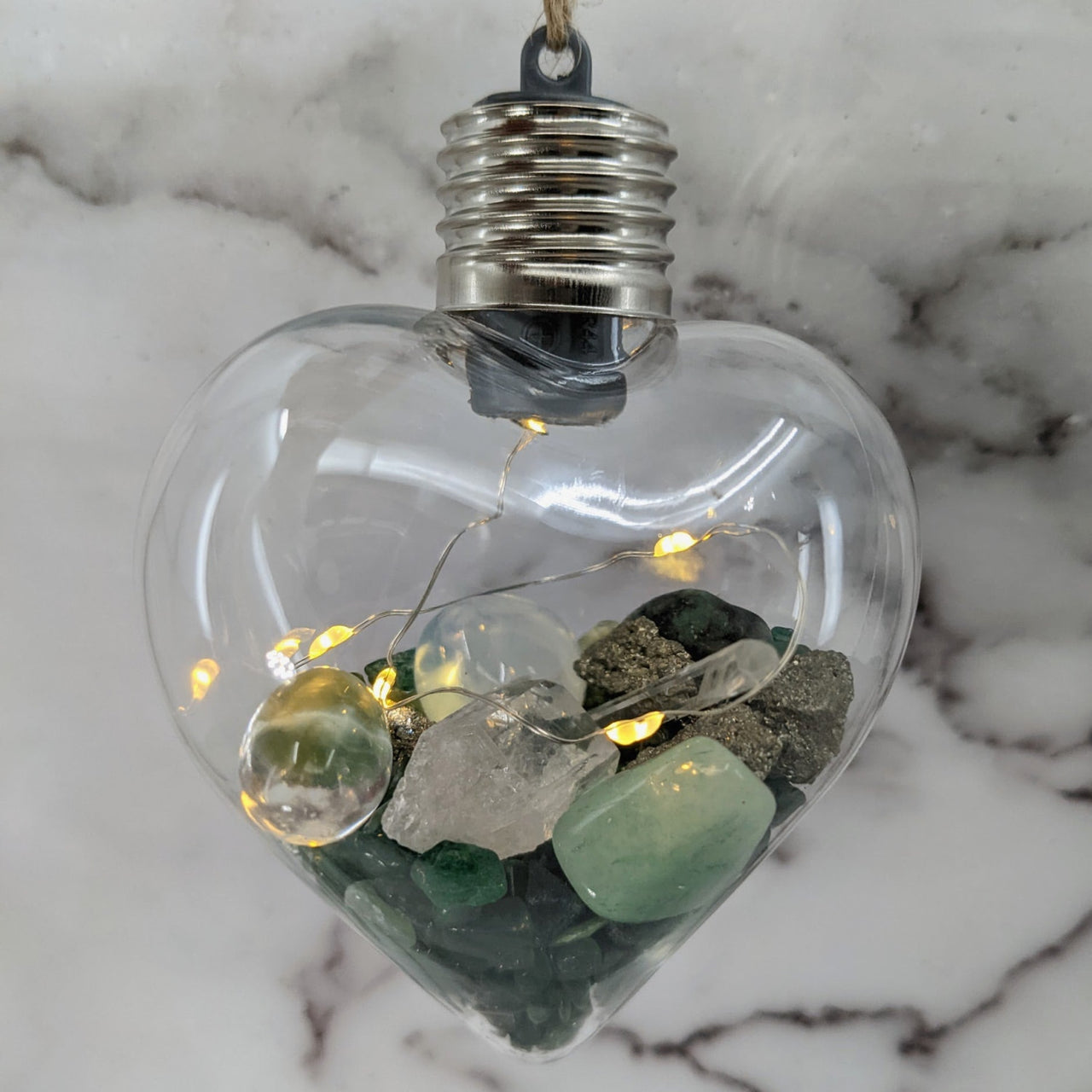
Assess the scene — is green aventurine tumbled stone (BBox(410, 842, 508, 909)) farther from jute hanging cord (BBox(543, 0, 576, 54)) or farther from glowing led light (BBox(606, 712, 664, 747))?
jute hanging cord (BBox(543, 0, 576, 54))

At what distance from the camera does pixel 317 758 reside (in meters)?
0.34

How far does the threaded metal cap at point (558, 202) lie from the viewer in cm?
37

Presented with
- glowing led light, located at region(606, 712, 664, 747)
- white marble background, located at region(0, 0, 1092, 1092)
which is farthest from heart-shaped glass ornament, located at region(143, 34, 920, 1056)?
white marble background, located at region(0, 0, 1092, 1092)

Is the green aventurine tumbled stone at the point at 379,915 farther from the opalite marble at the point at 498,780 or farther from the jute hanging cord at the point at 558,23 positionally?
the jute hanging cord at the point at 558,23

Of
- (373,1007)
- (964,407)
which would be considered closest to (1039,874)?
(964,407)

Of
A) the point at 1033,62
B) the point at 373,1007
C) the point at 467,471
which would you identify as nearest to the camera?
the point at 467,471

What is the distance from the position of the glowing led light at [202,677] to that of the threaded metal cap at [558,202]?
155 millimetres

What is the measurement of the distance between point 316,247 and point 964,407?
32 cm

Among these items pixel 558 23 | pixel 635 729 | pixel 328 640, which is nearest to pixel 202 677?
pixel 328 640

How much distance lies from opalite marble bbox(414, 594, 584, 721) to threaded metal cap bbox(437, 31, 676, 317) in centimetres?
11

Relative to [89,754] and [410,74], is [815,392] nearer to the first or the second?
[410,74]

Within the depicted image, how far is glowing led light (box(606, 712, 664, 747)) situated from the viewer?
37cm

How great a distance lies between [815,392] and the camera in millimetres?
399

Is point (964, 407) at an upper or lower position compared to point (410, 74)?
lower
